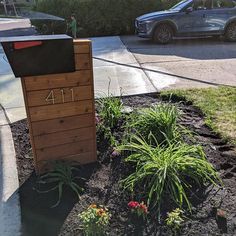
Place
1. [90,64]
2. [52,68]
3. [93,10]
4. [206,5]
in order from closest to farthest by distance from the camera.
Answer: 1. [52,68]
2. [90,64]
3. [206,5]
4. [93,10]

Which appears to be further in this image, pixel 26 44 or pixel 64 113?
pixel 64 113

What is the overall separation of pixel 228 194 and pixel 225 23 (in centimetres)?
874

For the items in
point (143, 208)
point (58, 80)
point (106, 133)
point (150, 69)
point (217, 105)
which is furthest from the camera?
point (150, 69)

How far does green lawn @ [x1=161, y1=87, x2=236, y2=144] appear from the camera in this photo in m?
3.71

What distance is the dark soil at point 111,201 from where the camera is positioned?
2285 mm

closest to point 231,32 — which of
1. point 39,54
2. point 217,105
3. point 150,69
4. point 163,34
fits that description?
point 163,34

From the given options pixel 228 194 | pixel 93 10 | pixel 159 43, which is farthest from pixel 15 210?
pixel 93 10

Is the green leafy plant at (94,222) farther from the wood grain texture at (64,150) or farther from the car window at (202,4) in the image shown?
the car window at (202,4)

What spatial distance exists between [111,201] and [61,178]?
52 cm

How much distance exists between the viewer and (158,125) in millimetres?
3264

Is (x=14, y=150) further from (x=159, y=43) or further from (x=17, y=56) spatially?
(x=159, y=43)

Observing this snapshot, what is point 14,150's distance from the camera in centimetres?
336

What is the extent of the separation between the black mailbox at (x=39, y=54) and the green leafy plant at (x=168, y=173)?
1.00 meters

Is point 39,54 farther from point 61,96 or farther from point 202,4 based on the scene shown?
point 202,4
